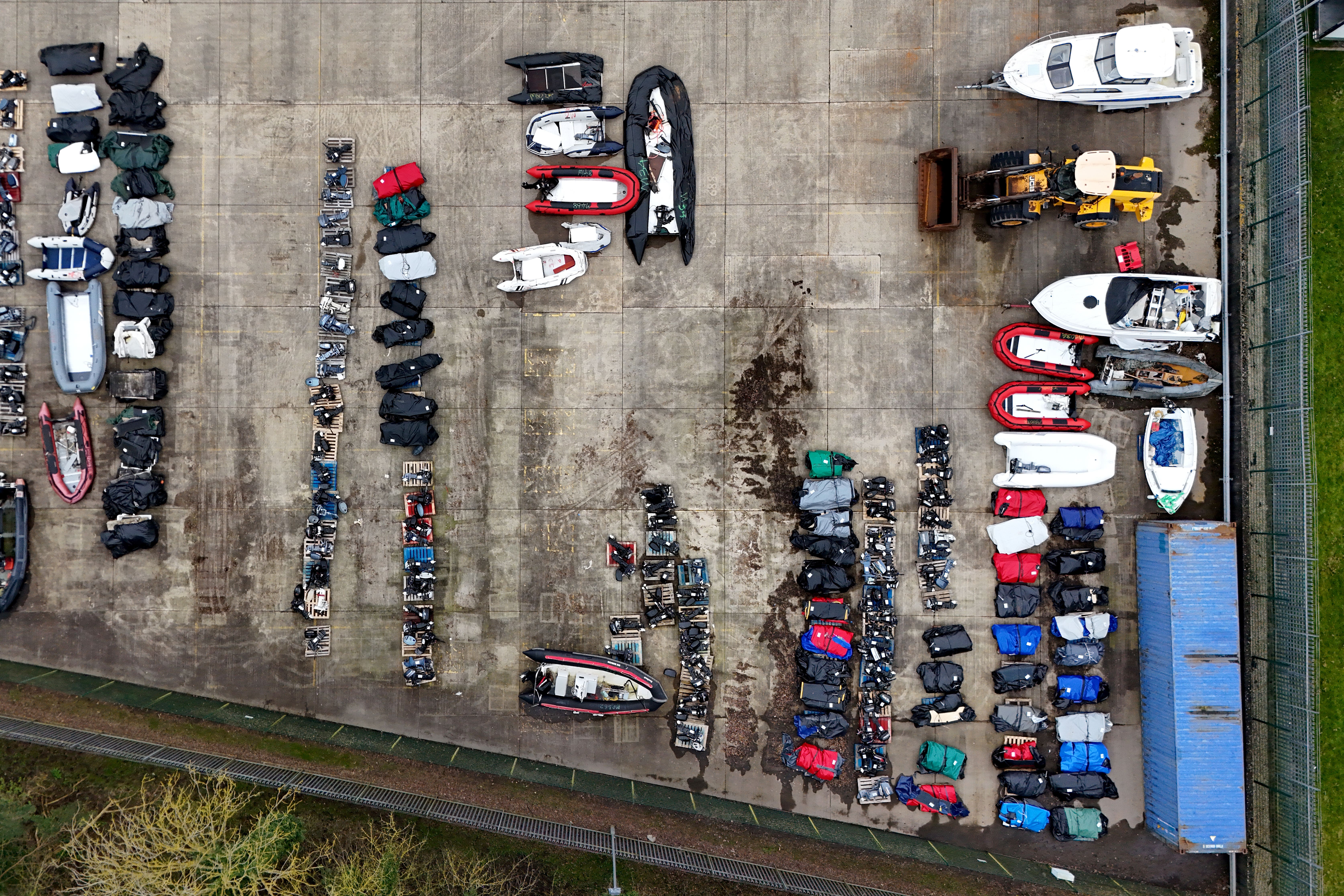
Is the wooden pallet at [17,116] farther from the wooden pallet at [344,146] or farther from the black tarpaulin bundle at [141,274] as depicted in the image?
the wooden pallet at [344,146]

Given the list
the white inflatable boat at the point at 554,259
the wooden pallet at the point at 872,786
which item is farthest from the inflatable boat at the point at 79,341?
the wooden pallet at the point at 872,786

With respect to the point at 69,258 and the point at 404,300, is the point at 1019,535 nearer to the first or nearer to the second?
the point at 404,300

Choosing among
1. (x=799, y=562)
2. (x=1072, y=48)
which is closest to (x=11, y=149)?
(x=799, y=562)

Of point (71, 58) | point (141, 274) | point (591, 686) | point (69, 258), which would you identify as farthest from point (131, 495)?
point (591, 686)

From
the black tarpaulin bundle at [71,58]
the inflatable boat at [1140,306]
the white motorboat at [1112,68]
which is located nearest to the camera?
the white motorboat at [1112,68]

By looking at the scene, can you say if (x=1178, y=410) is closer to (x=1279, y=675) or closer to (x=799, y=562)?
(x=1279, y=675)

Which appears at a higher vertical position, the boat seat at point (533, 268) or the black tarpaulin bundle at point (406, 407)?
the boat seat at point (533, 268)
